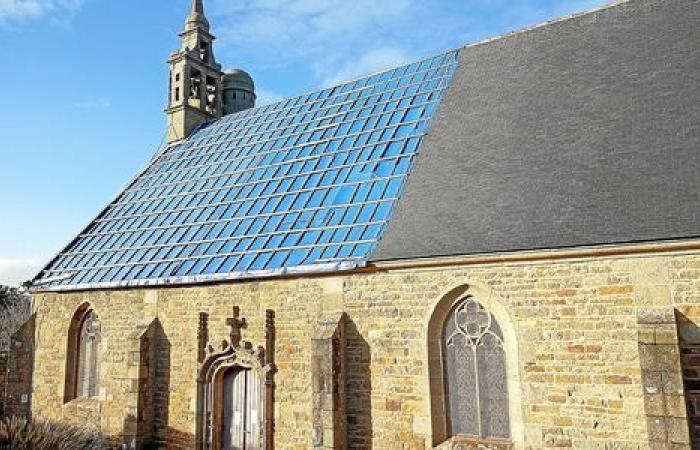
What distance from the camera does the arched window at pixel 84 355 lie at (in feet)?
47.4

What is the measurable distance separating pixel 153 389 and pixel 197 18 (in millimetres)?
14876

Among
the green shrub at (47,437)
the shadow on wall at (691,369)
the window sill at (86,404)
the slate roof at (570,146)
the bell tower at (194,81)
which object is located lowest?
the green shrub at (47,437)

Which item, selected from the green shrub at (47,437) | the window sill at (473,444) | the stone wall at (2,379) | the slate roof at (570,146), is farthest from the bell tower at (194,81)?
the window sill at (473,444)

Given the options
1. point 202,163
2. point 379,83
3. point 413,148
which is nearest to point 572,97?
point 413,148

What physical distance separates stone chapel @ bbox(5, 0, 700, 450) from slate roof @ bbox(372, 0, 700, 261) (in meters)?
0.04

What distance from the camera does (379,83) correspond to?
593 inches

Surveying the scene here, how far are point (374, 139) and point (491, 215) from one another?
4.34 m

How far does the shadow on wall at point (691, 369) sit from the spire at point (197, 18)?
19.8 metres

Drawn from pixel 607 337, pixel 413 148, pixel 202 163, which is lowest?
pixel 607 337

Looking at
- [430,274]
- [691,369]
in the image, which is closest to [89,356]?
[430,274]

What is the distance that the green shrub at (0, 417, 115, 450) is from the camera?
11.2 meters

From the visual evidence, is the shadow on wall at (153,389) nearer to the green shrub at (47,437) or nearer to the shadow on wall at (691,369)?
the green shrub at (47,437)

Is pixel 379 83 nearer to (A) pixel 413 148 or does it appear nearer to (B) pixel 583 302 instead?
(A) pixel 413 148

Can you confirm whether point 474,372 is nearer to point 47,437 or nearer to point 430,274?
point 430,274
